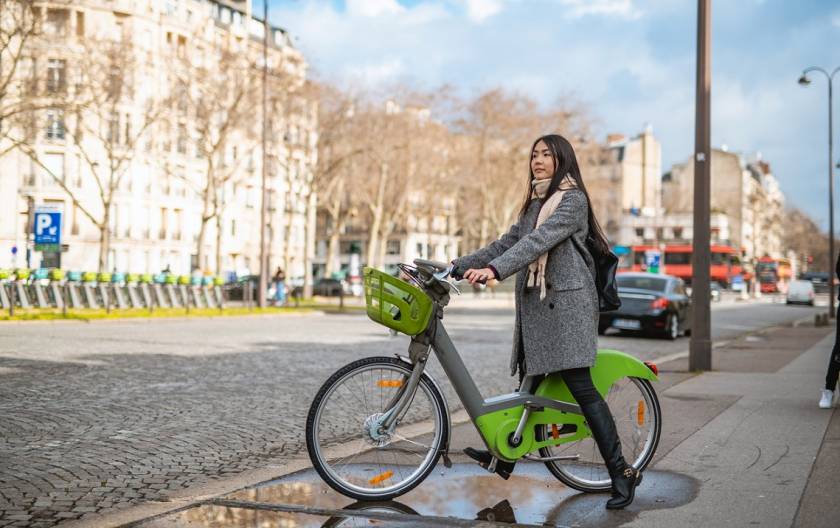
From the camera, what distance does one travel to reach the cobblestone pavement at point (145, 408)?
5.52 metres

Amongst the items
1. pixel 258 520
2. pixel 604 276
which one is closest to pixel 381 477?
pixel 258 520

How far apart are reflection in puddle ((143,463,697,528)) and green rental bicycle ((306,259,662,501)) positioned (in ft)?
0.56

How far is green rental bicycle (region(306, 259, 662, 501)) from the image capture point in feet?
16.1

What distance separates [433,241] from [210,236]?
2960 centimetres

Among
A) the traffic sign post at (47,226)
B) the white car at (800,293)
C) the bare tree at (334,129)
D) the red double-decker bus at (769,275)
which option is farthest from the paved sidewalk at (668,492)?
the red double-decker bus at (769,275)

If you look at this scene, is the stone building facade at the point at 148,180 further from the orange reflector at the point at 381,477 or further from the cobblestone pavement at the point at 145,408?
the orange reflector at the point at 381,477

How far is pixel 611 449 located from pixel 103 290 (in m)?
27.9

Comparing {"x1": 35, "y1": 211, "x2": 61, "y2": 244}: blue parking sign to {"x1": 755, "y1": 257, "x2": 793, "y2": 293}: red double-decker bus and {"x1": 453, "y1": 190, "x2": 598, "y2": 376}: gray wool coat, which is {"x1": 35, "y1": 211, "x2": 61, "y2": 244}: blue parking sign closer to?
{"x1": 453, "y1": 190, "x2": 598, "y2": 376}: gray wool coat

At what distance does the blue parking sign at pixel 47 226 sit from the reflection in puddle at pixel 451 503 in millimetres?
20676

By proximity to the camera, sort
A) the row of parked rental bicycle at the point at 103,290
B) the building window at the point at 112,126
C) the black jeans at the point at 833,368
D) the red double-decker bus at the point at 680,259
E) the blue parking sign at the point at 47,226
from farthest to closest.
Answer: the red double-decker bus at the point at 680,259
the building window at the point at 112,126
the row of parked rental bicycle at the point at 103,290
the blue parking sign at the point at 47,226
the black jeans at the point at 833,368

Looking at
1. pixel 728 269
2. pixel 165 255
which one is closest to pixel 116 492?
pixel 165 255

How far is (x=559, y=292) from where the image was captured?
4965 millimetres

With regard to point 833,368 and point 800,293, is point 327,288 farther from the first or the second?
point 833,368

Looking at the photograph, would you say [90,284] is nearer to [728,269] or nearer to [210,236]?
[210,236]
